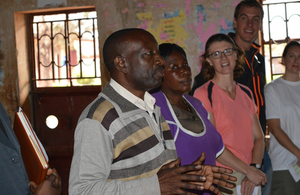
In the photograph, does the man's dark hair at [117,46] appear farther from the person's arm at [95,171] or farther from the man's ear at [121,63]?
the person's arm at [95,171]

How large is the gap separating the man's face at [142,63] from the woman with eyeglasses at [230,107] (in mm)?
885

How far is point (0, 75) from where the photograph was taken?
4.00m

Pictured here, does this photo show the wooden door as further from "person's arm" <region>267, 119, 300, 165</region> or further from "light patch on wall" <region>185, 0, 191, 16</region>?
"person's arm" <region>267, 119, 300, 165</region>

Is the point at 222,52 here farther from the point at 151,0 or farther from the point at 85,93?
the point at 85,93

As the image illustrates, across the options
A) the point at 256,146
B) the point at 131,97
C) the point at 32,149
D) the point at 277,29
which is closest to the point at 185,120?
the point at 131,97

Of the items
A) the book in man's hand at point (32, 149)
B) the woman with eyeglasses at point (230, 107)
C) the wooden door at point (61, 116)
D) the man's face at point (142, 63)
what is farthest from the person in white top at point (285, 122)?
the book in man's hand at point (32, 149)

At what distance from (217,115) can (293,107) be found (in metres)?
1.07

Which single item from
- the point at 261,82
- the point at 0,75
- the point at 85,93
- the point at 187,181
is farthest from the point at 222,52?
the point at 0,75

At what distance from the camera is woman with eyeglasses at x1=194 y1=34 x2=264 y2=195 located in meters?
2.15

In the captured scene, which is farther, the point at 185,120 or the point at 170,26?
the point at 170,26

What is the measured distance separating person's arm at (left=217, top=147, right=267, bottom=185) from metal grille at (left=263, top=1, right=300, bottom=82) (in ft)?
6.79

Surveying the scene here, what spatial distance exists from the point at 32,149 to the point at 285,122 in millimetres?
2353

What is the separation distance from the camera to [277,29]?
12.4 ft

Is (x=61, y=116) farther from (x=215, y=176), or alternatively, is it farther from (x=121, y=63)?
(x=215, y=176)
